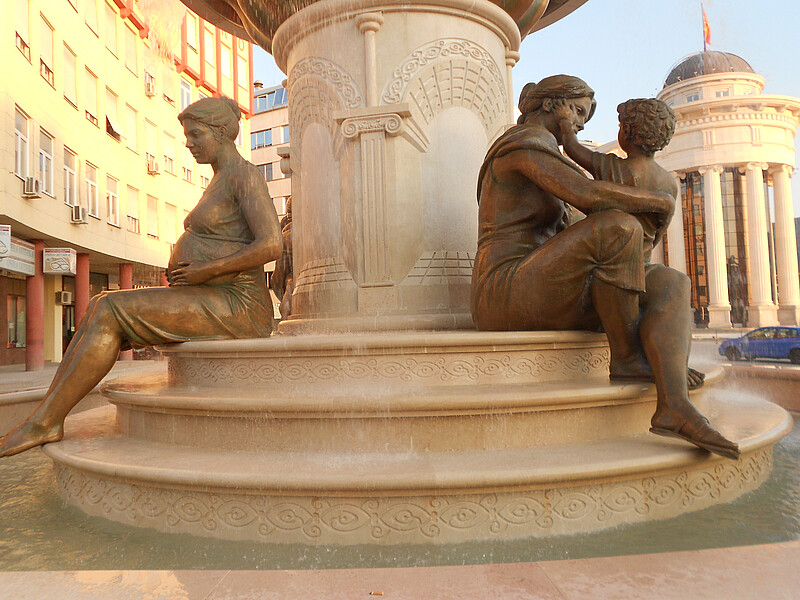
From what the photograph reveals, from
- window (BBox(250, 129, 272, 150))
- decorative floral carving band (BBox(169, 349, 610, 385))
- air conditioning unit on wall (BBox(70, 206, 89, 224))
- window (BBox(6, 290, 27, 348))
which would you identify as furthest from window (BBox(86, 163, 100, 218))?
window (BBox(250, 129, 272, 150))

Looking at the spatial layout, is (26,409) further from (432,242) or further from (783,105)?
(783,105)

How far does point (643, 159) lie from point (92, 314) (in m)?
3.22

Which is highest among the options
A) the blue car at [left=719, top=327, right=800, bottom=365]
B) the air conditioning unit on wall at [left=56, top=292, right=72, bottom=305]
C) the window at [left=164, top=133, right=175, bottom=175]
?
the window at [left=164, top=133, right=175, bottom=175]

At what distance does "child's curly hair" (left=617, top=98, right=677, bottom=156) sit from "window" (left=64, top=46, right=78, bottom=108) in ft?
63.1

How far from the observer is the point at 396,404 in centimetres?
267

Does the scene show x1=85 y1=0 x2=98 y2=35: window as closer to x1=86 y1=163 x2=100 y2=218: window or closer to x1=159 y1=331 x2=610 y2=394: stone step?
x1=86 y1=163 x2=100 y2=218: window

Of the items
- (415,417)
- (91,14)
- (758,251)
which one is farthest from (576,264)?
(758,251)

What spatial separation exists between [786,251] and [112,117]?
40752 mm

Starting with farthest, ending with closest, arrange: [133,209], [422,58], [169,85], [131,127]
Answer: [169,85] → [133,209] → [131,127] → [422,58]

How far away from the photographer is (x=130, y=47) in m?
23.1

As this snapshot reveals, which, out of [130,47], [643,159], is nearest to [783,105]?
[130,47]

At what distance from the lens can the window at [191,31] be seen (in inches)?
1035

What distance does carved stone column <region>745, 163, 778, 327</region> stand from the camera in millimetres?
40000

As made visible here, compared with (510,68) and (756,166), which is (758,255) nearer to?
(756,166)
